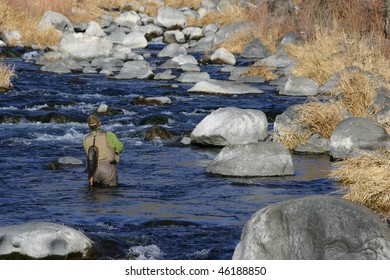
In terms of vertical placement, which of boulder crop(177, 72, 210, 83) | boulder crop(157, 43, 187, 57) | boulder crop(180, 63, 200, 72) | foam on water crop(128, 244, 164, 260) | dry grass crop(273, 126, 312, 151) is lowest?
boulder crop(157, 43, 187, 57)

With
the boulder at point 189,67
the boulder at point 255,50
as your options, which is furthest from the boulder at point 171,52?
the boulder at point 189,67

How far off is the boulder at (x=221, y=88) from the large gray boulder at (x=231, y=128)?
6.17m

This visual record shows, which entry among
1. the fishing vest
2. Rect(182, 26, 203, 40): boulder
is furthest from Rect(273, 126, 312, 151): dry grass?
Rect(182, 26, 203, 40): boulder

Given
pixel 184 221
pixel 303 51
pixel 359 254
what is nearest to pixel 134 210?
pixel 184 221

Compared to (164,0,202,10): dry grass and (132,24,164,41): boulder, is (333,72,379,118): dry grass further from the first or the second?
(164,0,202,10): dry grass

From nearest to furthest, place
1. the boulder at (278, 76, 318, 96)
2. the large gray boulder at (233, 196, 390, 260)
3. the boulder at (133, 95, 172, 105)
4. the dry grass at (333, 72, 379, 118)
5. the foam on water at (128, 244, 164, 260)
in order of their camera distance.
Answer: the large gray boulder at (233, 196, 390, 260) → the foam on water at (128, 244, 164, 260) → the dry grass at (333, 72, 379, 118) → the boulder at (133, 95, 172, 105) → the boulder at (278, 76, 318, 96)

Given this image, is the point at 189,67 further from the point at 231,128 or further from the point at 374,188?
the point at 374,188

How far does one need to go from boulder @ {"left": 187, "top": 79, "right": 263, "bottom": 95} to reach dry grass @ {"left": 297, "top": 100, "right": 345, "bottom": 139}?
641 centimetres

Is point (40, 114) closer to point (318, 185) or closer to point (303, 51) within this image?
point (318, 185)

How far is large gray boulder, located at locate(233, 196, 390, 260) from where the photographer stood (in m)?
8.20

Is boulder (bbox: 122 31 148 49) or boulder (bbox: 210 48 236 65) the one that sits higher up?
boulder (bbox: 210 48 236 65)

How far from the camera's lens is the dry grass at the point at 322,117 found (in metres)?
16.2

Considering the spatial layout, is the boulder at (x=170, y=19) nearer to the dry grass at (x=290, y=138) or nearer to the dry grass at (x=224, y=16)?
the dry grass at (x=224, y=16)

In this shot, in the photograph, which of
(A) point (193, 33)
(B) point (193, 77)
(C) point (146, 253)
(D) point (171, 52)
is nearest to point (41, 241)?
(C) point (146, 253)
